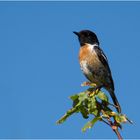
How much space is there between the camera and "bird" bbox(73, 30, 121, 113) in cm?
816

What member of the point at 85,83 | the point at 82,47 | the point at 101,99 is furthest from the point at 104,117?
the point at 82,47

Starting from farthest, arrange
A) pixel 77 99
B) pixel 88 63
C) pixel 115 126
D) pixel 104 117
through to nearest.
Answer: pixel 88 63, pixel 77 99, pixel 104 117, pixel 115 126

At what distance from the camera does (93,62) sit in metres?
8.43

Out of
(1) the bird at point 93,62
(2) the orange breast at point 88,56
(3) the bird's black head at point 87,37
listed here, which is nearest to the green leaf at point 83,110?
(1) the bird at point 93,62

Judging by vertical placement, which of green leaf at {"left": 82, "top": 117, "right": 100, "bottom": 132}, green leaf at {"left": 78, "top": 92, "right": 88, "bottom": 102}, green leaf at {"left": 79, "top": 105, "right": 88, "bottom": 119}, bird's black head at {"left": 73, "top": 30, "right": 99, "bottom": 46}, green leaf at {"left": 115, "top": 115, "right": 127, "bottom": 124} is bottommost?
green leaf at {"left": 115, "top": 115, "right": 127, "bottom": 124}

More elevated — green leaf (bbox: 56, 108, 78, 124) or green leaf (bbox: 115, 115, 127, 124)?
green leaf (bbox: 56, 108, 78, 124)

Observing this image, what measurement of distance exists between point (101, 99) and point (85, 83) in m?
1.42

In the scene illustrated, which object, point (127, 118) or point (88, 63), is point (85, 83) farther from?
point (88, 63)

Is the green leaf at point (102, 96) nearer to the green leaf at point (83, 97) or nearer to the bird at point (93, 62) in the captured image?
the green leaf at point (83, 97)

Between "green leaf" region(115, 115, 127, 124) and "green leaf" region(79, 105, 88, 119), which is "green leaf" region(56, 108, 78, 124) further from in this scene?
"green leaf" region(115, 115, 127, 124)

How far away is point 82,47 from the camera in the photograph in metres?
8.74

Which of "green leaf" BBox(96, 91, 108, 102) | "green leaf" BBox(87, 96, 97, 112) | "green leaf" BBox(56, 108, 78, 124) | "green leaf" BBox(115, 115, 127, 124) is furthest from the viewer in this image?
"green leaf" BBox(96, 91, 108, 102)

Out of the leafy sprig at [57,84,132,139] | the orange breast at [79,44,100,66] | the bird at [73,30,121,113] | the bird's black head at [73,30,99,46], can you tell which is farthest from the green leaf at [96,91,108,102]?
the bird's black head at [73,30,99,46]

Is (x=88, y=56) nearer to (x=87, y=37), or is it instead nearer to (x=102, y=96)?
(x=87, y=37)
